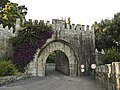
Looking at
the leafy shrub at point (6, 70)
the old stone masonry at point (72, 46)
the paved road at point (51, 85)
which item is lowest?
the paved road at point (51, 85)

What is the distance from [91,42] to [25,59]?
8181 mm

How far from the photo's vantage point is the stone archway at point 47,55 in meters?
25.5

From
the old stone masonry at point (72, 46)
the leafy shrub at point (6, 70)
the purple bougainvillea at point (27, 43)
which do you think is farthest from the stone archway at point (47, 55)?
the leafy shrub at point (6, 70)

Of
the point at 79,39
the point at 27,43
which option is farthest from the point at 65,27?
the point at 27,43

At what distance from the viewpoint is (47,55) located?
26.8 m

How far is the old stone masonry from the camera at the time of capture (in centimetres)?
2662

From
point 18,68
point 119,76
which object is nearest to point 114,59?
point 18,68

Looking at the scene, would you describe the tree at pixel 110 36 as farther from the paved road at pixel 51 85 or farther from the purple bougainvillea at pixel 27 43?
the paved road at pixel 51 85

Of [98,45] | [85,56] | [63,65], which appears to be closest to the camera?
[85,56]

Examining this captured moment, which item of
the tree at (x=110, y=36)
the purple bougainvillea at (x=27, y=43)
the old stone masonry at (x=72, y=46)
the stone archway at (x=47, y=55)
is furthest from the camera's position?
the tree at (x=110, y=36)

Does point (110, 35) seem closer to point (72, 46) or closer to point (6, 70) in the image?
point (72, 46)

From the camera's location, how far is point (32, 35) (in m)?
25.1

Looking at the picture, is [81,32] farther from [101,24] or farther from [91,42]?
[101,24]

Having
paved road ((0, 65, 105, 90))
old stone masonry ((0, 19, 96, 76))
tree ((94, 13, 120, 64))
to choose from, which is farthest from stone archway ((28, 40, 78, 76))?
paved road ((0, 65, 105, 90))
